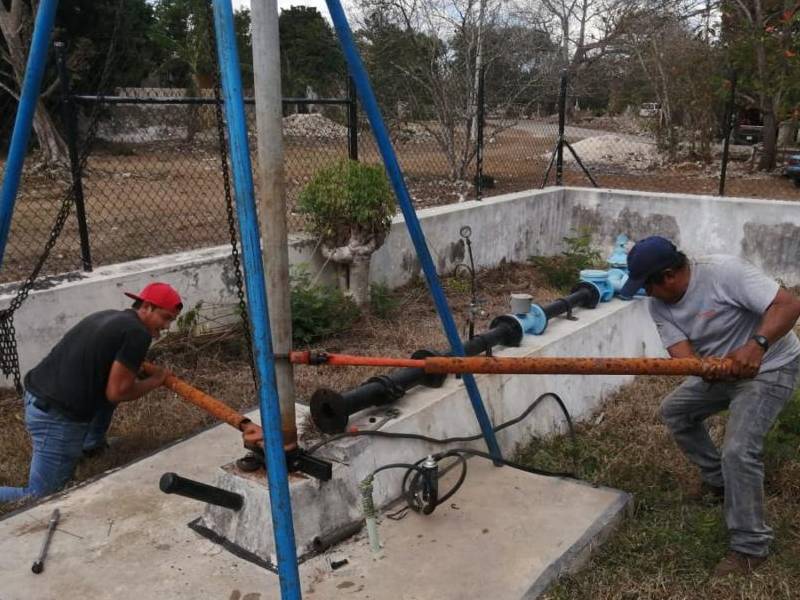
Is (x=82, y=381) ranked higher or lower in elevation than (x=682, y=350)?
lower

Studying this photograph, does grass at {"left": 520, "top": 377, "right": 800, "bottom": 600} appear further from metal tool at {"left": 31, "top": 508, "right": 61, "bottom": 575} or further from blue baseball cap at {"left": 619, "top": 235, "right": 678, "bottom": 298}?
metal tool at {"left": 31, "top": 508, "right": 61, "bottom": 575}

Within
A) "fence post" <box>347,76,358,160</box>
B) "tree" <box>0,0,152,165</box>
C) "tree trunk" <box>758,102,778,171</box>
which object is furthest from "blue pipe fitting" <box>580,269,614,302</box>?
"tree trunk" <box>758,102,778,171</box>

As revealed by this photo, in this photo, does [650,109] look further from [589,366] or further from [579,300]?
[589,366]

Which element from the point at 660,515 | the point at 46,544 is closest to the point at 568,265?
the point at 660,515

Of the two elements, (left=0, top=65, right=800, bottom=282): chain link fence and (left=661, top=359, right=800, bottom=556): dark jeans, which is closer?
(left=661, top=359, right=800, bottom=556): dark jeans

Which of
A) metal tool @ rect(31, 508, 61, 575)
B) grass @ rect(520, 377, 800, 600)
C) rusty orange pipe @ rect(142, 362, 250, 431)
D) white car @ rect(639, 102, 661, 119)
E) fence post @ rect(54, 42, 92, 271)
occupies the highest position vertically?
white car @ rect(639, 102, 661, 119)

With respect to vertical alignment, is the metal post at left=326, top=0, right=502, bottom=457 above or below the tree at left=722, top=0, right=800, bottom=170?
below

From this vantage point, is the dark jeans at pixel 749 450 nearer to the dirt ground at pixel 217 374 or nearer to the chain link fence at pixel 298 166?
the dirt ground at pixel 217 374

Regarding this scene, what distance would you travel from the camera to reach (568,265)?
8008 mm

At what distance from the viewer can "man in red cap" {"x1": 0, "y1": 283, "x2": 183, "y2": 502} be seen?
3.52 metres

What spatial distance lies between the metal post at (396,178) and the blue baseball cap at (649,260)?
88cm

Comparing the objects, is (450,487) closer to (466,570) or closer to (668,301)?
(466,570)

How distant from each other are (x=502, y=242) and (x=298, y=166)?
21.4 feet

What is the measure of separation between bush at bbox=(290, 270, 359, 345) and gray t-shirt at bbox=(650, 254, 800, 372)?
296cm
